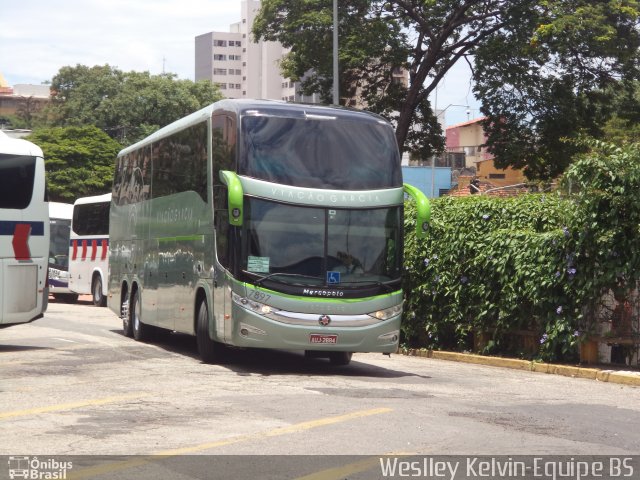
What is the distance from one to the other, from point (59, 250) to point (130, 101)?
42.6 meters

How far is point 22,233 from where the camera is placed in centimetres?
1870

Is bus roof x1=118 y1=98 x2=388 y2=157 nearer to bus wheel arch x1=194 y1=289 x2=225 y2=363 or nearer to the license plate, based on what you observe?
bus wheel arch x1=194 y1=289 x2=225 y2=363

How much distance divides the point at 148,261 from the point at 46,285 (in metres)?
2.25

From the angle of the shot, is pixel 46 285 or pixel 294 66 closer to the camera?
pixel 46 285

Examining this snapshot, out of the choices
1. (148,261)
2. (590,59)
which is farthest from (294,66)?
(148,261)

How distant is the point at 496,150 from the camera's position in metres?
37.0

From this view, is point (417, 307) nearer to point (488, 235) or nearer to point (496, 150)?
point (488, 235)

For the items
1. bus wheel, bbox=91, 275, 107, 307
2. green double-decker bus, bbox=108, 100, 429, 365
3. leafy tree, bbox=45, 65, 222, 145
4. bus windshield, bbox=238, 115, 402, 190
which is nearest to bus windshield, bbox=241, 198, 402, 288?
green double-decker bus, bbox=108, 100, 429, 365

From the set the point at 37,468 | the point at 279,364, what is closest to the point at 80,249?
the point at 279,364

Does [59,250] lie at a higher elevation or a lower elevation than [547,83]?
lower

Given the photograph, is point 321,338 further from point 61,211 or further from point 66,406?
point 61,211

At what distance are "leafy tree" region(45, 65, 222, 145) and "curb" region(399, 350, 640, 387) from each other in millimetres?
62741

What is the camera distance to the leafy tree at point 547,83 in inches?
1334

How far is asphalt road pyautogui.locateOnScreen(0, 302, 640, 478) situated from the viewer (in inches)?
361
